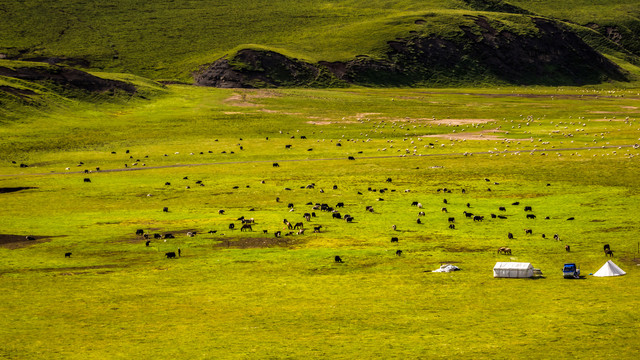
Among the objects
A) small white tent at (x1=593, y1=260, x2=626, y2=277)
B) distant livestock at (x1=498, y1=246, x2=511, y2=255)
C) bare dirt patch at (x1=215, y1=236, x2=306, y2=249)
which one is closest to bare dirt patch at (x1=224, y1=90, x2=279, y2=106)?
bare dirt patch at (x1=215, y1=236, x2=306, y2=249)

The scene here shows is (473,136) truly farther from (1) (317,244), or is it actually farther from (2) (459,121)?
(1) (317,244)

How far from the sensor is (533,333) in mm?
35531

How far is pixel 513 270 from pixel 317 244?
17.3 m

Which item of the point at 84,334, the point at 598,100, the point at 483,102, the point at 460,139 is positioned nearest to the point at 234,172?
the point at 460,139

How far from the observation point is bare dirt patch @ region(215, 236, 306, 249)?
57.7m

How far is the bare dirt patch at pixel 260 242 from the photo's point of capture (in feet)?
189

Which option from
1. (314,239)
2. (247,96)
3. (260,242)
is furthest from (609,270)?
(247,96)

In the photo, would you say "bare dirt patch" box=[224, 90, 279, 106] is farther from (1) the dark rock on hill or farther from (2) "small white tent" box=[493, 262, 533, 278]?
(2) "small white tent" box=[493, 262, 533, 278]

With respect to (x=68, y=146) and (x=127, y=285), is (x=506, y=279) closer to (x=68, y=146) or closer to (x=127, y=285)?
(x=127, y=285)

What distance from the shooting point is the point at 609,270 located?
4544 cm

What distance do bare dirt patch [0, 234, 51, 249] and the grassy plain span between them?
2.49 ft

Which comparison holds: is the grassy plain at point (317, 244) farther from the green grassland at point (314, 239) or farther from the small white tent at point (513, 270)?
the small white tent at point (513, 270)

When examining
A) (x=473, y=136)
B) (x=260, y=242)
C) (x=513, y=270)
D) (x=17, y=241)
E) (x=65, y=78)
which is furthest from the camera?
(x=65, y=78)

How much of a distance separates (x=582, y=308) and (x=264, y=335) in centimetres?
1759
